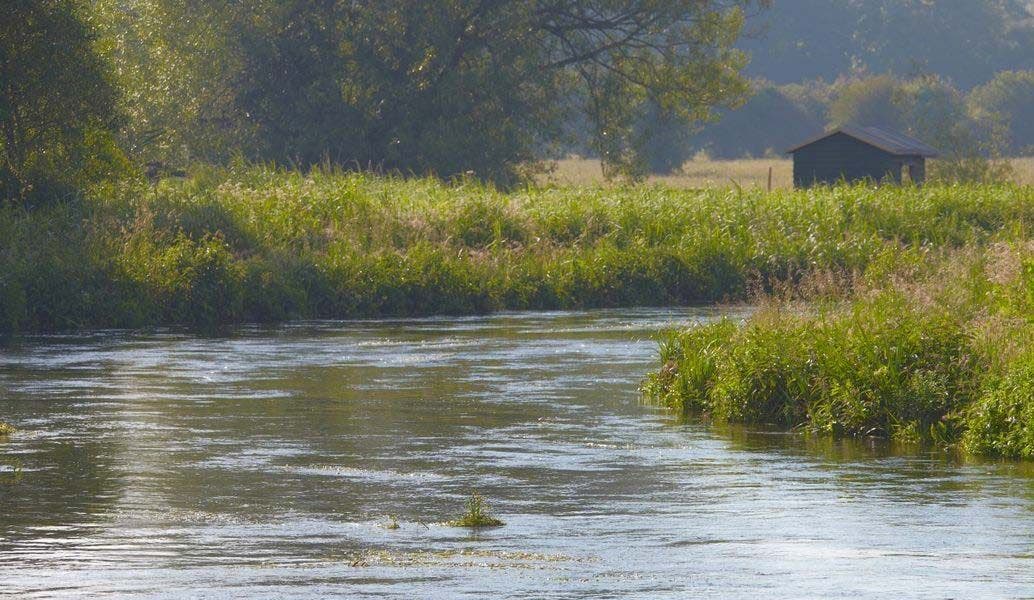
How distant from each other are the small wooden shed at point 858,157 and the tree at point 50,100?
28.6 metres

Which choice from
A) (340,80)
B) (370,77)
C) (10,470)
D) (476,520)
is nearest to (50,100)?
(340,80)

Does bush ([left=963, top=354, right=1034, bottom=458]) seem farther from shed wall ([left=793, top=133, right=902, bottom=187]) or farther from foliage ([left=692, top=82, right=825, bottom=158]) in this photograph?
foliage ([left=692, top=82, right=825, bottom=158])

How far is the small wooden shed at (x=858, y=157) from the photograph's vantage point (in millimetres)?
57875

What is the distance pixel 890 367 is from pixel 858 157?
141ft

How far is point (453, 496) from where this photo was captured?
530 inches

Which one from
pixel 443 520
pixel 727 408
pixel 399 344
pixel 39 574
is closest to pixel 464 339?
pixel 399 344

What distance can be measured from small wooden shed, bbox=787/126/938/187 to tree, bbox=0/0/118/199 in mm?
Result: 28629

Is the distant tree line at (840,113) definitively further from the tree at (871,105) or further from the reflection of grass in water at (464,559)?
the reflection of grass in water at (464,559)

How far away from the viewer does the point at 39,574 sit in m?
10.6

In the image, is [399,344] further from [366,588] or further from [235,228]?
[366,588]

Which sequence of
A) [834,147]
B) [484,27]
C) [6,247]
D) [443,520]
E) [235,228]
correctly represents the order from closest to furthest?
[443,520]
[6,247]
[235,228]
[484,27]
[834,147]

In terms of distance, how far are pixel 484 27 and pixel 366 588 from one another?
145ft

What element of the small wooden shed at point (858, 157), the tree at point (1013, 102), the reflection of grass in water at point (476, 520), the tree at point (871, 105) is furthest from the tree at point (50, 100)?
the tree at point (1013, 102)

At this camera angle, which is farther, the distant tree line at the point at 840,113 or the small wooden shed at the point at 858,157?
the distant tree line at the point at 840,113
